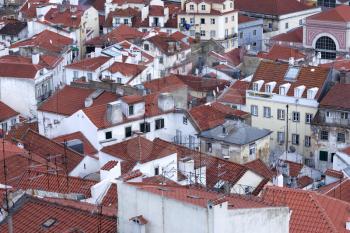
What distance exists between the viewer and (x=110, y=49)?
67.8 metres

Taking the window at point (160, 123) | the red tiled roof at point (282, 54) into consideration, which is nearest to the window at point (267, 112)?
the window at point (160, 123)

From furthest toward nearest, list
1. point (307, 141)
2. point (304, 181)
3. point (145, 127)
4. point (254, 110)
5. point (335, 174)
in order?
point (254, 110), point (307, 141), point (145, 127), point (304, 181), point (335, 174)

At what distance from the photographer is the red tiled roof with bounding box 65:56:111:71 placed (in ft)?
208

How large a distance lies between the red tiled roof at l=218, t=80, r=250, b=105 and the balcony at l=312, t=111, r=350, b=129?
16.9 ft

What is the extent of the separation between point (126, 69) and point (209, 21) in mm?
20433

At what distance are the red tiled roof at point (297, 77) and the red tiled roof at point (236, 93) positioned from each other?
1.27 m

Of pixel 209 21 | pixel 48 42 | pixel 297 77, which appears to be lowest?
pixel 209 21

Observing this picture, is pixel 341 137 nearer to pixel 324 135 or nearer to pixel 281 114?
pixel 324 135

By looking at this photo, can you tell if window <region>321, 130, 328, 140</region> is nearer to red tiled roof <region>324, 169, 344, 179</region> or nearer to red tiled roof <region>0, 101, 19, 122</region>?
red tiled roof <region>324, 169, 344, 179</region>

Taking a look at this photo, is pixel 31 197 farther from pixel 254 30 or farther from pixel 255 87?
pixel 254 30

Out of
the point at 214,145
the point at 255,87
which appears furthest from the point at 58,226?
the point at 255,87

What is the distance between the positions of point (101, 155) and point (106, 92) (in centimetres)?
1077

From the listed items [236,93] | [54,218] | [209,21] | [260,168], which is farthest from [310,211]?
[209,21]

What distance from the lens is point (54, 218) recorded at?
28.3 meters
